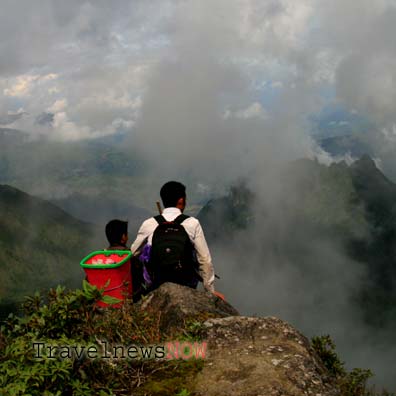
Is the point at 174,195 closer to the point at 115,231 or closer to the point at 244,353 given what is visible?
the point at 115,231

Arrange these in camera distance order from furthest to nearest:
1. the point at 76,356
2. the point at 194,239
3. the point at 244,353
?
the point at 194,239, the point at 244,353, the point at 76,356

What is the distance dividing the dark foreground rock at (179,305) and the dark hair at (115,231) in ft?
7.26

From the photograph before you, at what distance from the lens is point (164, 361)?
607cm

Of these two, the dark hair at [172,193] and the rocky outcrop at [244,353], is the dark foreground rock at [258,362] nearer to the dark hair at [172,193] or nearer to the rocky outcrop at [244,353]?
the rocky outcrop at [244,353]

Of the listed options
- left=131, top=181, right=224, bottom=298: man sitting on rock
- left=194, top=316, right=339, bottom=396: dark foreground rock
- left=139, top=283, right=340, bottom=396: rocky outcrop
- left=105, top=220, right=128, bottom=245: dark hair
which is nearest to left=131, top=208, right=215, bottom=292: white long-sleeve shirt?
left=131, top=181, right=224, bottom=298: man sitting on rock

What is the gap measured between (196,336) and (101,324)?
1.74 m

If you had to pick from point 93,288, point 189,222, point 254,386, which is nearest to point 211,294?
point 189,222

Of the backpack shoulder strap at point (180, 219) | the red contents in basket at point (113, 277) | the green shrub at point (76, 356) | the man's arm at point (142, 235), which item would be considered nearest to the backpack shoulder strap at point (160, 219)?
the man's arm at point (142, 235)

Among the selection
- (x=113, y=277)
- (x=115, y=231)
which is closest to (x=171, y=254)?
(x=113, y=277)

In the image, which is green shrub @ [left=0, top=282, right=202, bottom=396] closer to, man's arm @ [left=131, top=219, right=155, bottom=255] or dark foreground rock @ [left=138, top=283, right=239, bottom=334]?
dark foreground rock @ [left=138, top=283, right=239, bottom=334]

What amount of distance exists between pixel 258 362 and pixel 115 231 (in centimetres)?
532

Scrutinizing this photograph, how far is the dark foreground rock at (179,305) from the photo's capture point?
7552 millimetres

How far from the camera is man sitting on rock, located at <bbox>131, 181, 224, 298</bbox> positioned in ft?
27.8

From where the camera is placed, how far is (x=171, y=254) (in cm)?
846
